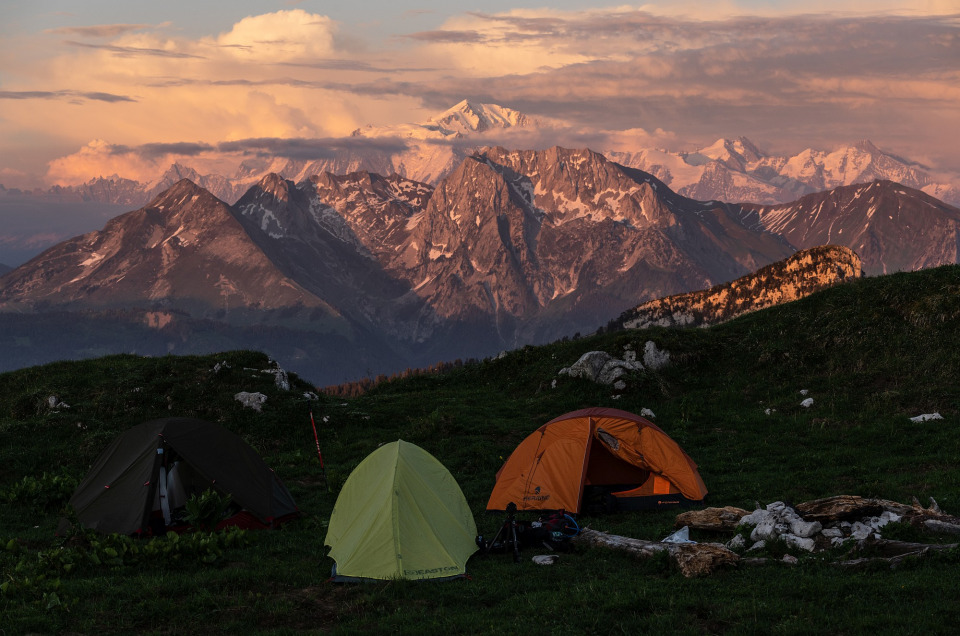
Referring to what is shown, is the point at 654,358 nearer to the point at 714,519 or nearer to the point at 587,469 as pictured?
the point at 587,469

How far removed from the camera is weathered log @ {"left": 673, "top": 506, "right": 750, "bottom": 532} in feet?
64.5

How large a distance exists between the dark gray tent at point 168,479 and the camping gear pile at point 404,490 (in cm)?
4

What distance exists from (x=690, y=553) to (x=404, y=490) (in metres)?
7.24

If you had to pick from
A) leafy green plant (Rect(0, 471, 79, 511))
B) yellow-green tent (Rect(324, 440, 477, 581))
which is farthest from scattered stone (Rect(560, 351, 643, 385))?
leafy green plant (Rect(0, 471, 79, 511))

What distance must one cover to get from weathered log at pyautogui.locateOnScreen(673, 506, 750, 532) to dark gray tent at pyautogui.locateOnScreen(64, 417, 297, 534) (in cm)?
1210

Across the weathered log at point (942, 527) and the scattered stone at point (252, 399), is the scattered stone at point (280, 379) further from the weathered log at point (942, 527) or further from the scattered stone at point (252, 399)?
the weathered log at point (942, 527)

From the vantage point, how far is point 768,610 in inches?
547

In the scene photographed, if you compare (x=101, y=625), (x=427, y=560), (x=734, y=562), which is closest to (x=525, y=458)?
(x=427, y=560)

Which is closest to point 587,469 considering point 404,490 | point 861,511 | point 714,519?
point 714,519

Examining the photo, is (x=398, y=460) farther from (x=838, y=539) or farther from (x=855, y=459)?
(x=855, y=459)

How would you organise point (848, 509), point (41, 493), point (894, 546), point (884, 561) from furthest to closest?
point (41, 493)
point (848, 509)
point (894, 546)
point (884, 561)

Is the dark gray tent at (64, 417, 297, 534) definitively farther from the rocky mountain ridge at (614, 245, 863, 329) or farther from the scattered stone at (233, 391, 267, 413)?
the rocky mountain ridge at (614, 245, 863, 329)

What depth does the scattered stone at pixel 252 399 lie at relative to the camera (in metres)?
36.8

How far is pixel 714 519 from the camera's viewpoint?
19.9m
